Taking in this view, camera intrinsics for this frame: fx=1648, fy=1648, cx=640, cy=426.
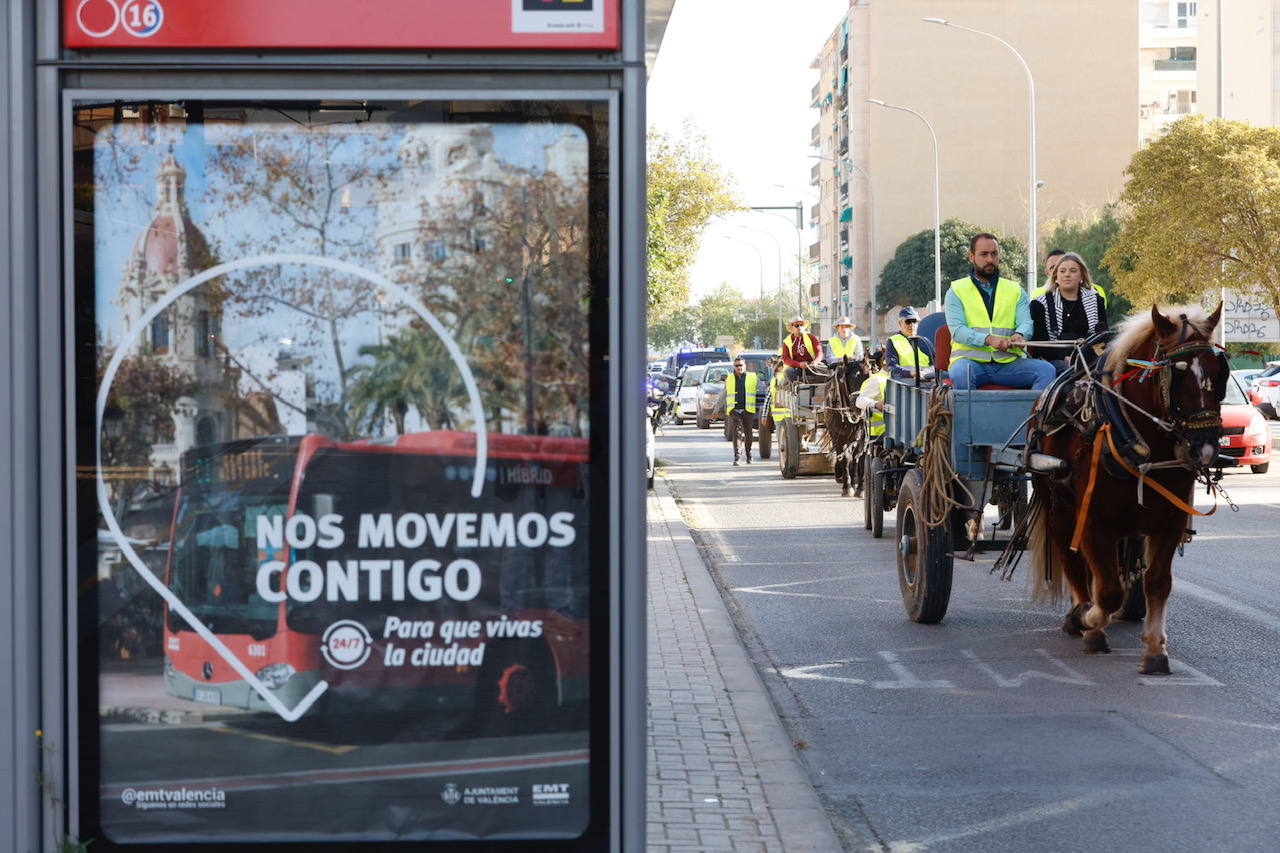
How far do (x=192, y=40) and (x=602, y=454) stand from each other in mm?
1436

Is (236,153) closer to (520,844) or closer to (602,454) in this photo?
(602,454)

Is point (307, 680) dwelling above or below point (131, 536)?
below

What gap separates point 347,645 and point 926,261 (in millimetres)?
76576

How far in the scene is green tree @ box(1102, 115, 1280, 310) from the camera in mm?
38062

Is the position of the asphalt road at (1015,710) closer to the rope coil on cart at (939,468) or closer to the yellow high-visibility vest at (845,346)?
the rope coil on cart at (939,468)

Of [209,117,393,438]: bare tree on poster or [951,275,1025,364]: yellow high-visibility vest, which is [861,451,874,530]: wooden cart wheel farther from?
[209,117,393,438]: bare tree on poster

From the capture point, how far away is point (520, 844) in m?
4.26

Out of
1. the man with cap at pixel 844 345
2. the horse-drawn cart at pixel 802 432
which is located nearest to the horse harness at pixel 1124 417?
the horse-drawn cart at pixel 802 432

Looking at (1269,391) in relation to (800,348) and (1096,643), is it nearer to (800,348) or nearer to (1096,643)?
(800,348)

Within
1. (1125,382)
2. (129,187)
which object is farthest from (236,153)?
(1125,382)

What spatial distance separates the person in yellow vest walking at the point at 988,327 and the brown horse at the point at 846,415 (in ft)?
31.9

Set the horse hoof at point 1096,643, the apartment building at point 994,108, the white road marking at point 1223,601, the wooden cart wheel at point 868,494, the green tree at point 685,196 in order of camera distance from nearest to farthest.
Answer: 1. the horse hoof at point 1096,643
2. the white road marking at point 1223,601
3. the wooden cart wheel at point 868,494
4. the green tree at point 685,196
5. the apartment building at point 994,108

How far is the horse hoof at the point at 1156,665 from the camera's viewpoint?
28.8ft

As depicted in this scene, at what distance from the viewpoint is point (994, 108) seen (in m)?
84.9
